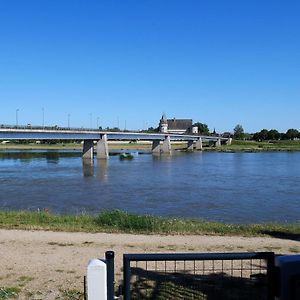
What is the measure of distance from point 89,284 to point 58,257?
5.92 m

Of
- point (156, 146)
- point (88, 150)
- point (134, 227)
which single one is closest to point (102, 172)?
point (88, 150)

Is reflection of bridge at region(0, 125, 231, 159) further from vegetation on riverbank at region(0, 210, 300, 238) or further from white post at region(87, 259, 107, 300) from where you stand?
white post at region(87, 259, 107, 300)

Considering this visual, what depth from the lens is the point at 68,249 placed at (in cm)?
1150

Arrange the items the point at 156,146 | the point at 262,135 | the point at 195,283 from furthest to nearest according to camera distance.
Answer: the point at 262,135 < the point at 156,146 < the point at 195,283

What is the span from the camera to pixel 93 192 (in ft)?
117

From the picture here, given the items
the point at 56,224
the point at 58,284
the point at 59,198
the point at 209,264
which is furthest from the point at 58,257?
the point at 59,198

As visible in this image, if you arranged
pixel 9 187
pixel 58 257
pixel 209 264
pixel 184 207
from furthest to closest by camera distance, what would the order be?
pixel 9 187 → pixel 184 207 → pixel 58 257 → pixel 209 264

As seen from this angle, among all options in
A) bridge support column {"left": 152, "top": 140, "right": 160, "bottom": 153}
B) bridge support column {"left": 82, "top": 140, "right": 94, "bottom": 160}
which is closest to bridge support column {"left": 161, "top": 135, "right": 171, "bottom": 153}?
bridge support column {"left": 152, "top": 140, "right": 160, "bottom": 153}

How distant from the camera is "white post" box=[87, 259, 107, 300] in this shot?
5.01 metres

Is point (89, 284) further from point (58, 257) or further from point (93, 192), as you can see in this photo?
point (93, 192)

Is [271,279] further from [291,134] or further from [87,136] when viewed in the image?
[291,134]

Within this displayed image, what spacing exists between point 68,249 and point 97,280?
22.0 feet

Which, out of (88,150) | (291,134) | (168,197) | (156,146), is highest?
(291,134)

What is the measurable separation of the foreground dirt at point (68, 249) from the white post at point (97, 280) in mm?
2882
